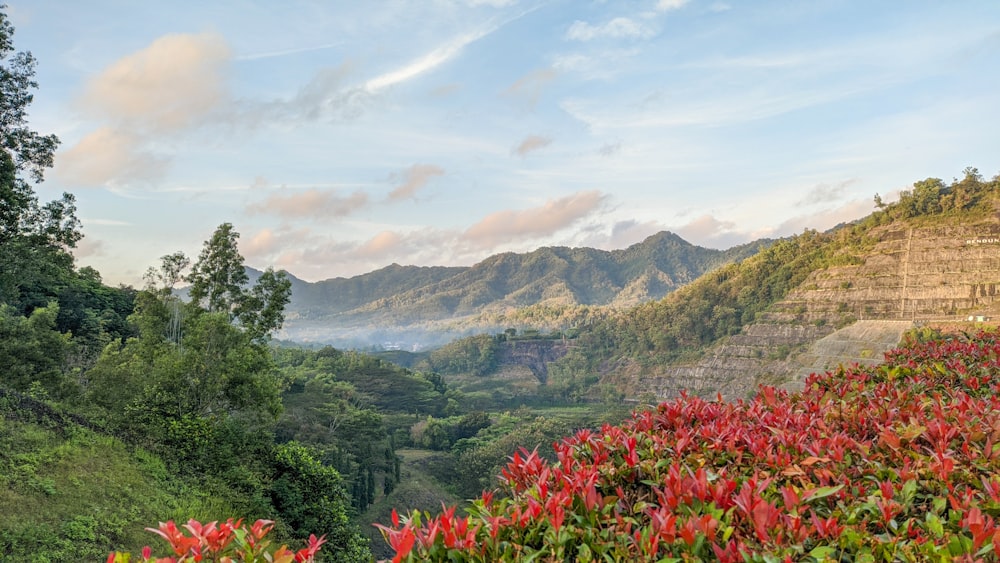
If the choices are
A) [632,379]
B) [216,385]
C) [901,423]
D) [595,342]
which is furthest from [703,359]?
[901,423]

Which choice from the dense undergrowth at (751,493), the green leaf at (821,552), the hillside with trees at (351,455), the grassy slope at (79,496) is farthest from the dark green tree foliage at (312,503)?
the green leaf at (821,552)

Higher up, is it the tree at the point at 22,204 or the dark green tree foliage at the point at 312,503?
the tree at the point at 22,204

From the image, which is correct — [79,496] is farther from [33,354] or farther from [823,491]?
[823,491]

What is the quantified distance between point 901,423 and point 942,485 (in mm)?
659

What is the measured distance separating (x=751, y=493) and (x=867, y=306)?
49522 millimetres

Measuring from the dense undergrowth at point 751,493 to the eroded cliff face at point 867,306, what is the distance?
35.8 meters

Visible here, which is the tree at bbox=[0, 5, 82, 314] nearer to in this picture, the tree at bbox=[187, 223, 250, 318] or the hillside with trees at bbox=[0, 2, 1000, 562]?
the hillside with trees at bbox=[0, 2, 1000, 562]

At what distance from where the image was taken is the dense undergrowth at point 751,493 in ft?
5.79

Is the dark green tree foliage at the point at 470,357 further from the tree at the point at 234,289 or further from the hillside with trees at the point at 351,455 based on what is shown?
the tree at the point at 234,289

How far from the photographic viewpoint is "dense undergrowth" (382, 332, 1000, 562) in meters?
1.76

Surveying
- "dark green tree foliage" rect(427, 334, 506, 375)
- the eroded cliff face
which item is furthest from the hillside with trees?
"dark green tree foliage" rect(427, 334, 506, 375)

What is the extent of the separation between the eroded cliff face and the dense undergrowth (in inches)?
1410

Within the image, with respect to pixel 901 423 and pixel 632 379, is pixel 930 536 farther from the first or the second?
pixel 632 379

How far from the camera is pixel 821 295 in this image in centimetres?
4703
